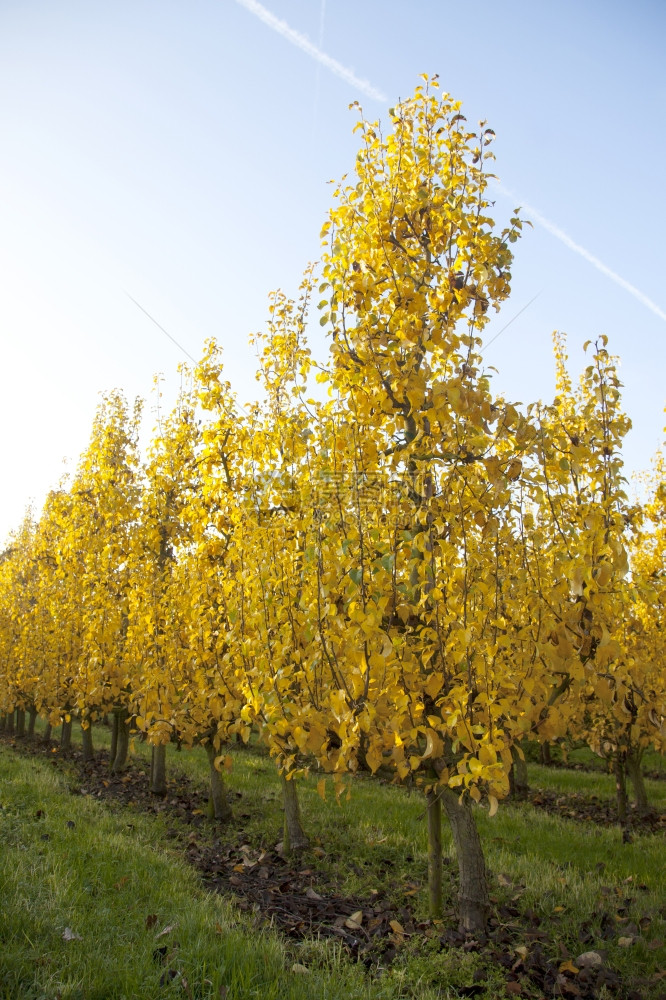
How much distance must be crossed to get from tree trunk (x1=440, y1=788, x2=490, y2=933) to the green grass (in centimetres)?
38

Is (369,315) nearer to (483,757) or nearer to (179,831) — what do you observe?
(483,757)

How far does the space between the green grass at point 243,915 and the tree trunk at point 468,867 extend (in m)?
0.38

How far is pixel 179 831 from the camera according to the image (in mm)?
7191

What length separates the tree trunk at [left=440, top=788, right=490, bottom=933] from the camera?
168 inches

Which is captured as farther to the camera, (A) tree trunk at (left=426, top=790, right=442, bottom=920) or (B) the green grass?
(A) tree trunk at (left=426, top=790, right=442, bottom=920)

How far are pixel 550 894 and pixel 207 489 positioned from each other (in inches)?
184

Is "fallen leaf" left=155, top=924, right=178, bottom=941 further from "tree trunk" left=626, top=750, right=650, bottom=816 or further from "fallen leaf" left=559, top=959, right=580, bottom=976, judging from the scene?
"tree trunk" left=626, top=750, right=650, bottom=816

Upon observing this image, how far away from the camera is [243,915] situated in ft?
13.7

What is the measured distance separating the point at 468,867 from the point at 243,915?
1.59 m

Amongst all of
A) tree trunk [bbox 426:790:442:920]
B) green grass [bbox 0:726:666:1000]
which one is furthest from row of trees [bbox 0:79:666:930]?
green grass [bbox 0:726:666:1000]

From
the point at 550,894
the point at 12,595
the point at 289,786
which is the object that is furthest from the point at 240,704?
the point at 12,595

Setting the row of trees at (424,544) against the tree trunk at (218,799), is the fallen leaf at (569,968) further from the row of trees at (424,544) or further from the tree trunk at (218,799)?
the tree trunk at (218,799)

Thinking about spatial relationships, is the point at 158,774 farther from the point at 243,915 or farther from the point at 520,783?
the point at 520,783

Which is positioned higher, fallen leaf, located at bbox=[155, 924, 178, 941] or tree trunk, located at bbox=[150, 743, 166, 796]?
fallen leaf, located at bbox=[155, 924, 178, 941]
